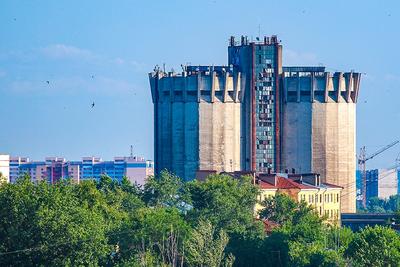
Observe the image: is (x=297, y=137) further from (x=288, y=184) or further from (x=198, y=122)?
(x=288, y=184)

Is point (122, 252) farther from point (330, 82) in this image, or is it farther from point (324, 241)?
point (330, 82)

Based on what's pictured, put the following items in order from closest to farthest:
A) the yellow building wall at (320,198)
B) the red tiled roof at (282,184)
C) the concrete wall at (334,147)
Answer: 1. the yellow building wall at (320,198)
2. the red tiled roof at (282,184)
3. the concrete wall at (334,147)

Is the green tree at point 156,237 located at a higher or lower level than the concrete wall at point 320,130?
lower

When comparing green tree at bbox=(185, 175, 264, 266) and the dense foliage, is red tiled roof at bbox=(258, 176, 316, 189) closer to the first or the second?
green tree at bbox=(185, 175, 264, 266)

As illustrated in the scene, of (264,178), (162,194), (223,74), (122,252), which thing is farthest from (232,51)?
(122,252)

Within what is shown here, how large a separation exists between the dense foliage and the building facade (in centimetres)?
5349

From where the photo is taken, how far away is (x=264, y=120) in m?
196

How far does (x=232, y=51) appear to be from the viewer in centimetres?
19975

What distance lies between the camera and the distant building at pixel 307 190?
166500 mm

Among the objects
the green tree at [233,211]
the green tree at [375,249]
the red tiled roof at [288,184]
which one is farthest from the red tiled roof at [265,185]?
the green tree at [375,249]

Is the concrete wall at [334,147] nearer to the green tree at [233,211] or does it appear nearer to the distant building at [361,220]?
the distant building at [361,220]

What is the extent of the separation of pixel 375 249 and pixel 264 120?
87.2 metres

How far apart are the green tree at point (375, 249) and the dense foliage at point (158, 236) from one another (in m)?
0.05

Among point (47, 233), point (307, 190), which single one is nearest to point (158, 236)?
point (47, 233)
